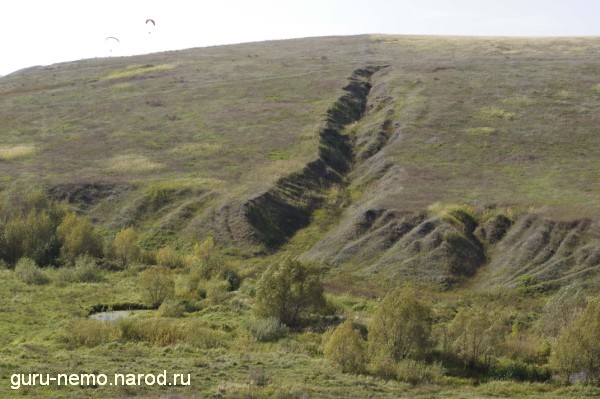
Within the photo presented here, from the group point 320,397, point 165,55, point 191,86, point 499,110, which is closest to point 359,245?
point 320,397

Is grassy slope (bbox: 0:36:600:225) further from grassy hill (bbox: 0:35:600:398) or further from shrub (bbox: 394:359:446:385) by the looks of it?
shrub (bbox: 394:359:446:385)

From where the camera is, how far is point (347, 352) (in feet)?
99.5

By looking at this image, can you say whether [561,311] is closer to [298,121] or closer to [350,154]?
[350,154]

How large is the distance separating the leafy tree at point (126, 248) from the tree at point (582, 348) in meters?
32.9

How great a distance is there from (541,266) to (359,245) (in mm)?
13100

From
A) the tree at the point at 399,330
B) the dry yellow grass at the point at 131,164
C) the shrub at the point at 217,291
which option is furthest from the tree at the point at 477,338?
the dry yellow grass at the point at 131,164

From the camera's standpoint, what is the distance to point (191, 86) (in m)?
111

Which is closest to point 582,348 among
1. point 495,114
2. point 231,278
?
point 231,278

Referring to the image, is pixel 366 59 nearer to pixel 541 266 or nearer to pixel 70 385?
pixel 541 266

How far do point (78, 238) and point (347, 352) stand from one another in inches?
1212

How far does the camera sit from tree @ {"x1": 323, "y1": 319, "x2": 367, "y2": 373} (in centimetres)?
3011

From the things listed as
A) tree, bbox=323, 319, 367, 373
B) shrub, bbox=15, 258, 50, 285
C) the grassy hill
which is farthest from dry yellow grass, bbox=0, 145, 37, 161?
tree, bbox=323, 319, 367, 373

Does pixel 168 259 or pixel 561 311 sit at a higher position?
pixel 561 311

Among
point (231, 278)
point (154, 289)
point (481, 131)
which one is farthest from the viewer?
point (481, 131)
